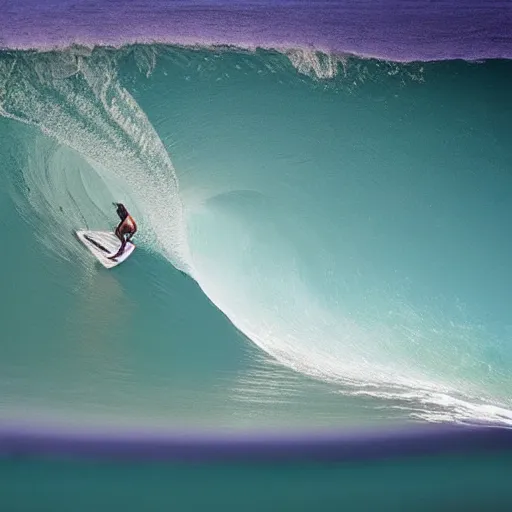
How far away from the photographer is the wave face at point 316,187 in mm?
1248

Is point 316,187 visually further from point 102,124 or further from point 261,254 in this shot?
point 102,124

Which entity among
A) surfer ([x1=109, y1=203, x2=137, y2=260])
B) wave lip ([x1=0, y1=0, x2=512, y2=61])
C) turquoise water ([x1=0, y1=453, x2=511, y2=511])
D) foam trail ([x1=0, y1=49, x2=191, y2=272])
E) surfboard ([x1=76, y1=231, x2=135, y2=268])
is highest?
wave lip ([x1=0, y1=0, x2=512, y2=61])

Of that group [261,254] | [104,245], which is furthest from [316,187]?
[104,245]

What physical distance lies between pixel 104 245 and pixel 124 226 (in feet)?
0.20

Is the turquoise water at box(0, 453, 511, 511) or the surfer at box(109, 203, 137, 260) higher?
the surfer at box(109, 203, 137, 260)

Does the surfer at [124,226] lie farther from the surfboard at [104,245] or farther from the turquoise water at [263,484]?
the turquoise water at [263,484]

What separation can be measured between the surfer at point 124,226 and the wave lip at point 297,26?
338 millimetres

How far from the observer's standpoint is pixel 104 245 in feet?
4.16

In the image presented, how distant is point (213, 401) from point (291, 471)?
0.21 meters

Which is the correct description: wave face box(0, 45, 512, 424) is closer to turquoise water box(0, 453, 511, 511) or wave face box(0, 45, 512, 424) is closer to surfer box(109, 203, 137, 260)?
surfer box(109, 203, 137, 260)

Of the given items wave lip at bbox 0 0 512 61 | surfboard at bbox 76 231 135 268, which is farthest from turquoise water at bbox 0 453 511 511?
wave lip at bbox 0 0 512 61

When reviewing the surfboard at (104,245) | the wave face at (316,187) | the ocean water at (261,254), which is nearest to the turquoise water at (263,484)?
the ocean water at (261,254)

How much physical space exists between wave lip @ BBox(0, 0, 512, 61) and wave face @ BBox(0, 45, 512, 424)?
0.03 m

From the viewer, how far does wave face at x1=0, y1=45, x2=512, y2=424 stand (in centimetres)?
125
